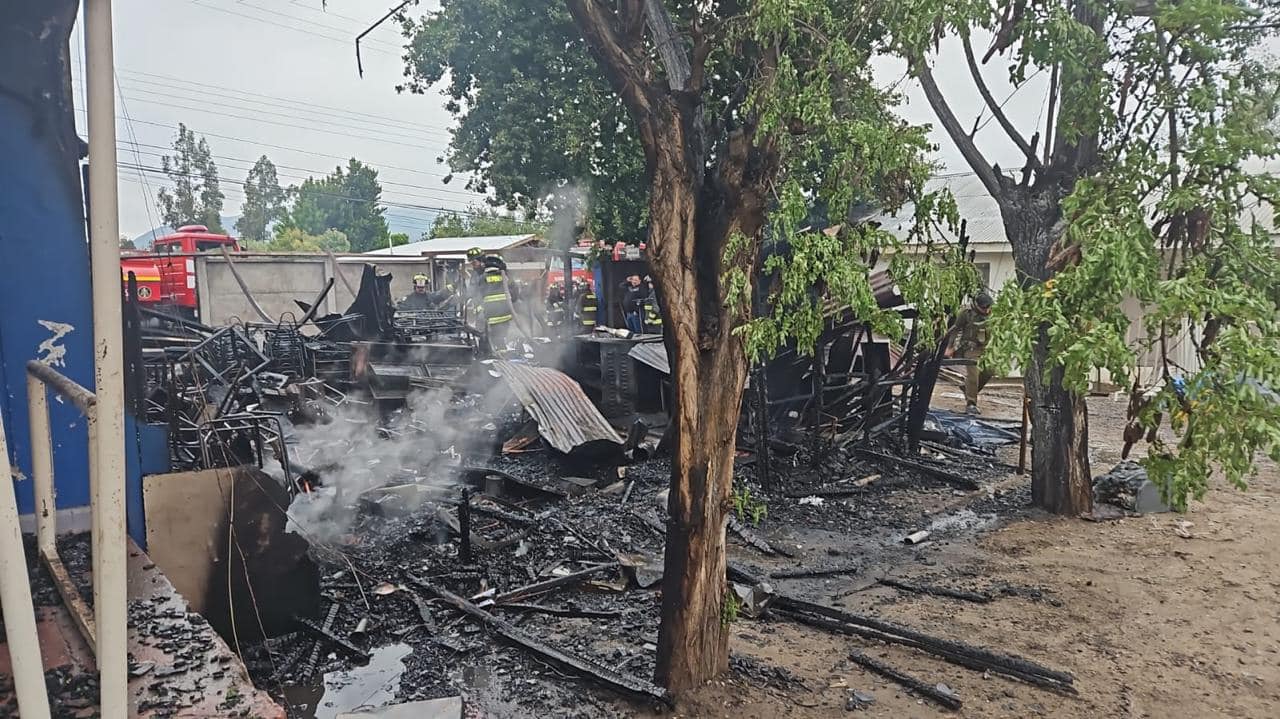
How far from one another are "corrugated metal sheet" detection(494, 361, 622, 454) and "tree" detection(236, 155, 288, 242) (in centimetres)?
5709

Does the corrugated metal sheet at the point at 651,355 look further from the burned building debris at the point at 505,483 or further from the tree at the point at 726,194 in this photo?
the tree at the point at 726,194

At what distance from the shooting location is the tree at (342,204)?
59781mm

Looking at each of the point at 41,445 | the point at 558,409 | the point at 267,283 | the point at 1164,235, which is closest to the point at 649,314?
the point at 558,409

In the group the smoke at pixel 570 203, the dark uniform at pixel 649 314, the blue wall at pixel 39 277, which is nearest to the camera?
the blue wall at pixel 39 277

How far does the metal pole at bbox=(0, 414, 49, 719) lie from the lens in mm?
1348

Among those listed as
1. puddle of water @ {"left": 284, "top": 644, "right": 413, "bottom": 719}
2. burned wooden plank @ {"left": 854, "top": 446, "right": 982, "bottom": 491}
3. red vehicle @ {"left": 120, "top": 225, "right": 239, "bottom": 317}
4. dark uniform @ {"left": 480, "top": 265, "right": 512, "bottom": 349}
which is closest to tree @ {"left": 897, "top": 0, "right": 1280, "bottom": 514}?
puddle of water @ {"left": 284, "top": 644, "right": 413, "bottom": 719}

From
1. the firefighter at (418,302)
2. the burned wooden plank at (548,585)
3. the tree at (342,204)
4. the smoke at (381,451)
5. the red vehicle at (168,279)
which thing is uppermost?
the tree at (342,204)

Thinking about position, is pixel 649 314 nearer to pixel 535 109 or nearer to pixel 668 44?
pixel 535 109

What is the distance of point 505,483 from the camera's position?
8.89 metres

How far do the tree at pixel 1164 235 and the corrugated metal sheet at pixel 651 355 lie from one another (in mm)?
6974

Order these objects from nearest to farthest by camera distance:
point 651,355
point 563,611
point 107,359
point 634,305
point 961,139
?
point 107,359 → point 563,611 → point 961,139 → point 651,355 → point 634,305

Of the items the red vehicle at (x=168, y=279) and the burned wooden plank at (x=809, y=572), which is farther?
the red vehicle at (x=168, y=279)

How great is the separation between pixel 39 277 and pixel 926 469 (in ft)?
30.5

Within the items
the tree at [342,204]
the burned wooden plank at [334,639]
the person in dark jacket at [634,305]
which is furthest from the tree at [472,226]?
the burned wooden plank at [334,639]
